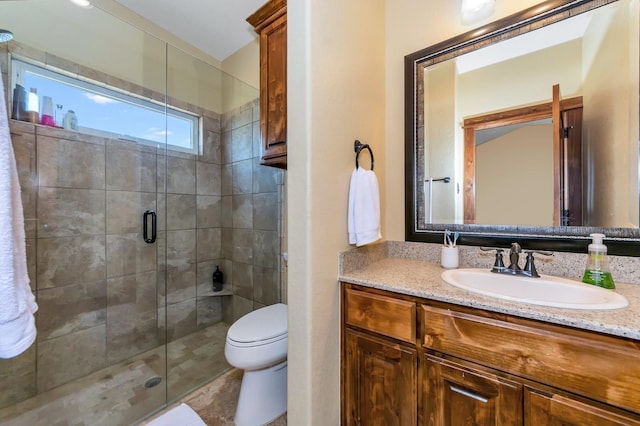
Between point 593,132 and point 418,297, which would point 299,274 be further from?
point 593,132

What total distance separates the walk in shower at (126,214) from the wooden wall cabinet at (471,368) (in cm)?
113

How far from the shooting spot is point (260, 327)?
147 centimetres

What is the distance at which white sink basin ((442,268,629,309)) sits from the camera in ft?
2.60

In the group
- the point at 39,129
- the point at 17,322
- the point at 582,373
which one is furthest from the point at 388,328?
the point at 39,129

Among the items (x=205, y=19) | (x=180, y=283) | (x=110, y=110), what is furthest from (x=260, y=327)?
(x=205, y=19)

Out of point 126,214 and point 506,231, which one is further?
point 126,214

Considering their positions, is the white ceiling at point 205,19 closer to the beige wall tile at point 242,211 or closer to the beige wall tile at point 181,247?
the beige wall tile at point 242,211

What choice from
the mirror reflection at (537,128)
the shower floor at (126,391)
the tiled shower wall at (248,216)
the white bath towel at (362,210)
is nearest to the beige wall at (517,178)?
the mirror reflection at (537,128)

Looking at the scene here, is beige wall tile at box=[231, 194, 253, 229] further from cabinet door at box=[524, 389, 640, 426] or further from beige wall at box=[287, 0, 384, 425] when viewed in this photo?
cabinet door at box=[524, 389, 640, 426]

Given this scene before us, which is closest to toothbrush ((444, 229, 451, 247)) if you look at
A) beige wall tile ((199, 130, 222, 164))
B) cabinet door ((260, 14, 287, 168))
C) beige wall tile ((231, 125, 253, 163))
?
cabinet door ((260, 14, 287, 168))

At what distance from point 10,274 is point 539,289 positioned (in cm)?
177

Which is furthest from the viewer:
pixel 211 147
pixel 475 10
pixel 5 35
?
pixel 211 147

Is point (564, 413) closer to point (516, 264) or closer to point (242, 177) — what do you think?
point (516, 264)

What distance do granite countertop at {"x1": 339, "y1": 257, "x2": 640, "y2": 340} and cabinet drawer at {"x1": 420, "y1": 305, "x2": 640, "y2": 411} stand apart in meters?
0.03
